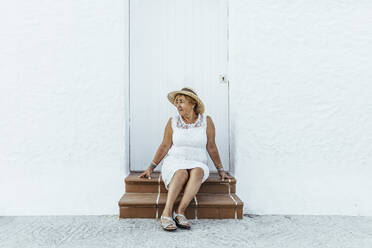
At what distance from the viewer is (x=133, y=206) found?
350 cm

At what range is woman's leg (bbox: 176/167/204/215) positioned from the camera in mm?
3334

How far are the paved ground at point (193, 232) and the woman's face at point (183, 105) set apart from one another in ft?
3.95

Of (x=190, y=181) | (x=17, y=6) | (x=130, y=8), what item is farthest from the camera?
(x=130, y=8)

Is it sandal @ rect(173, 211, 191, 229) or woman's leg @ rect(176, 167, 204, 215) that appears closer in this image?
sandal @ rect(173, 211, 191, 229)

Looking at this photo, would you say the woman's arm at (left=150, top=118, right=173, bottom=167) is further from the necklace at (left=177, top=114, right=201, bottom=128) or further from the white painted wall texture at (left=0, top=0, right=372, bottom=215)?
the white painted wall texture at (left=0, top=0, right=372, bottom=215)

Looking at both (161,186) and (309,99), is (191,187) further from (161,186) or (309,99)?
(309,99)

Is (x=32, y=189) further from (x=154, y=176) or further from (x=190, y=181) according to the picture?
(x=190, y=181)

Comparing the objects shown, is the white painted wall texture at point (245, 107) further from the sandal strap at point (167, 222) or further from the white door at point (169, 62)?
the sandal strap at point (167, 222)

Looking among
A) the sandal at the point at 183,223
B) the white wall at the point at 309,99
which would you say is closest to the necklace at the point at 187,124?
the white wall at the point at 309,99

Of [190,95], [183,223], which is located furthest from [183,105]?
[183,223]

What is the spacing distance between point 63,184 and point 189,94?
184 cm

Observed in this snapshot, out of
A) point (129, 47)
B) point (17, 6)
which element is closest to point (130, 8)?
point (129, 47)

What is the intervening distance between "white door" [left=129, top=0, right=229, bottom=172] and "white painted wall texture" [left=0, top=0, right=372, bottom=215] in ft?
1.14

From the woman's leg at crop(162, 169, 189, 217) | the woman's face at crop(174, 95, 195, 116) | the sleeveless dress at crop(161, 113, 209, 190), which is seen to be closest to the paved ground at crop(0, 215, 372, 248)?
the woman's leg at crop(162, 169, 189, 217)
